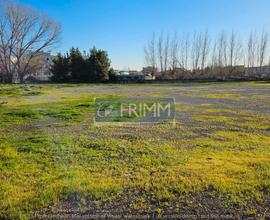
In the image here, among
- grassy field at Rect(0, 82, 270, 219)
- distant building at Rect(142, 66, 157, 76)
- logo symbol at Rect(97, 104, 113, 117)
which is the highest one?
distant building at Rect(142, 66, 157, 76)

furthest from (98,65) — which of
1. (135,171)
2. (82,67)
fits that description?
(135,171)

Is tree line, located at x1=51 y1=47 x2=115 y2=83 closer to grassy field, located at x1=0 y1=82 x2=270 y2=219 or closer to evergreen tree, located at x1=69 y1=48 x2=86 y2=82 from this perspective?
evergreen tree, located at x1=69 y1=48 x2=86 y2=82

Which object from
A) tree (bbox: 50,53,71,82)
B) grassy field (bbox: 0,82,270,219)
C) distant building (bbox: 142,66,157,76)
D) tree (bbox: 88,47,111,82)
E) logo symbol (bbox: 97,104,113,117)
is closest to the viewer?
grassy field (bbox: 0,82,270,219)

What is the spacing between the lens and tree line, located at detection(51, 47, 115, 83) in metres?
35.1

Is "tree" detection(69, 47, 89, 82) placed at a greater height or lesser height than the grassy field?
greater

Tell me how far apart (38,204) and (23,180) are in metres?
0.64

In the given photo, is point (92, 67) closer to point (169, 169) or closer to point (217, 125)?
point (217, 125)

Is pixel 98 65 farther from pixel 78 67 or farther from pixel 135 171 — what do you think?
pixel 135 171

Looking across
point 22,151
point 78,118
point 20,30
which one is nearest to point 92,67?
point 20,30

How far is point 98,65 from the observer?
114 ft

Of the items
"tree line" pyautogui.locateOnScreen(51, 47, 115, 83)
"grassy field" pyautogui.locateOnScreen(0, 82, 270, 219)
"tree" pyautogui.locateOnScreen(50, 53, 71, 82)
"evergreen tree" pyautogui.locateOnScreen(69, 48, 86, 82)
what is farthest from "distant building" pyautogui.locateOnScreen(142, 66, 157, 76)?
"grassy field" pyautogui.locateOnScreen(0, 82, 270, 219)

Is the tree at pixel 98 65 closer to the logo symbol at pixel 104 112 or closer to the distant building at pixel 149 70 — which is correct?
the distant building at pixel 149 70

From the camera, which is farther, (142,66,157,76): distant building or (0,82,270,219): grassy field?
(142,66,157,76): distant building

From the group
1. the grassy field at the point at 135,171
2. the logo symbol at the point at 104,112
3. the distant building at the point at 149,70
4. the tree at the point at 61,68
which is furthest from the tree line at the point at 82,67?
the grassy field at the point at 135,171
